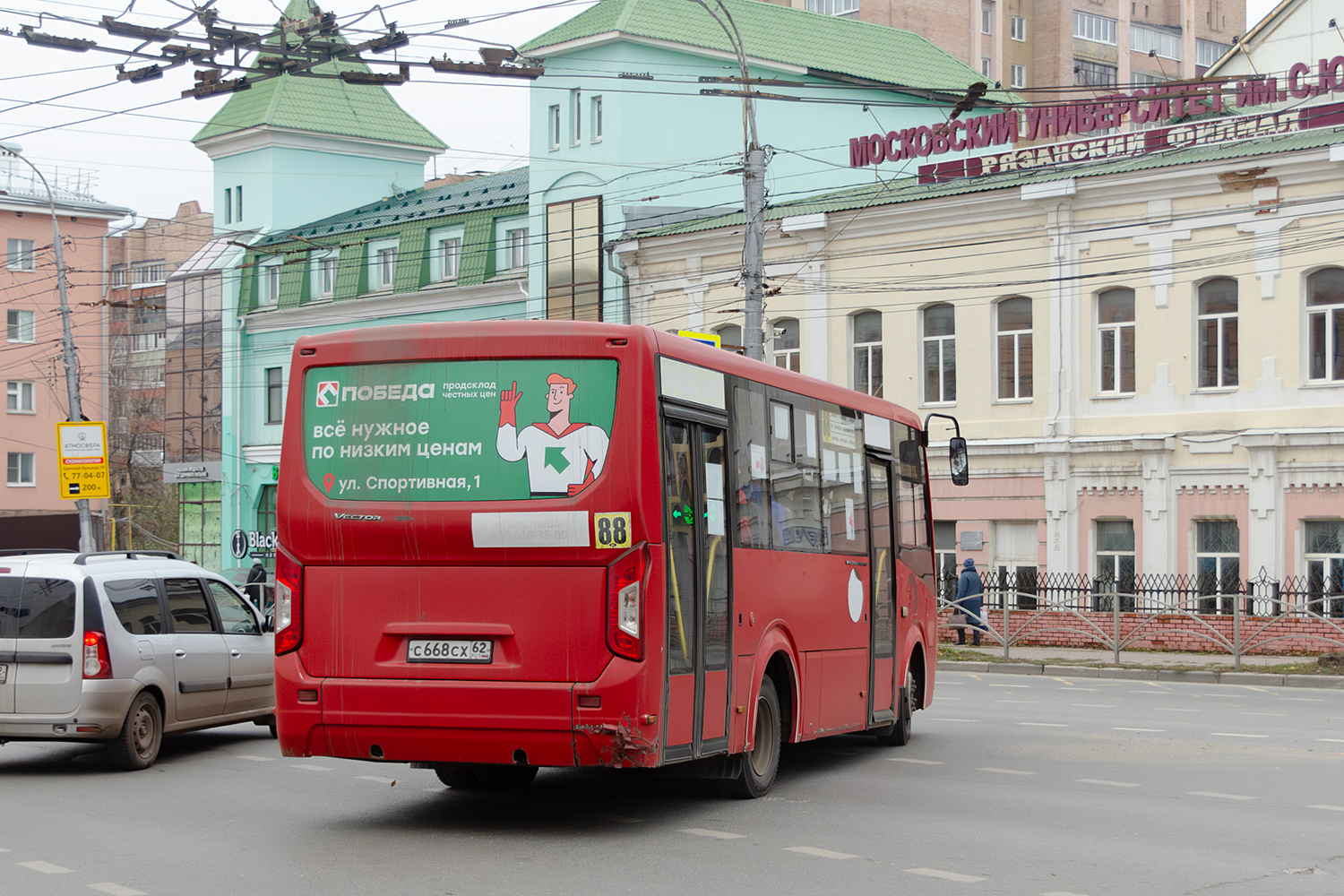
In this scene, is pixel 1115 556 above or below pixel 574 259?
below

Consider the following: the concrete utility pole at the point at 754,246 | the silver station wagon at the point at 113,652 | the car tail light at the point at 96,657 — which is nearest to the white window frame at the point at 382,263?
the concrete utility pole at the point at 754,246

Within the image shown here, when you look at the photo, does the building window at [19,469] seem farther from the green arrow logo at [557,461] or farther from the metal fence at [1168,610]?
the green arrow logo at [557,461]

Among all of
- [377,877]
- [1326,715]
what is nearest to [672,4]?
[1326,715]

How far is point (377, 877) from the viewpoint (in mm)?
8445

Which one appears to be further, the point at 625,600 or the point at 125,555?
the point at 125,555

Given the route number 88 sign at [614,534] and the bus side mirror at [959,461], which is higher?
the bus side mirror at [959,461]

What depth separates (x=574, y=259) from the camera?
131ft

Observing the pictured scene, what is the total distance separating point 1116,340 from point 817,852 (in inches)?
913

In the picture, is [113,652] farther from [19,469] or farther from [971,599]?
[19,469]

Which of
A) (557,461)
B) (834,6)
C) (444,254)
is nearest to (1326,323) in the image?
(557,461)

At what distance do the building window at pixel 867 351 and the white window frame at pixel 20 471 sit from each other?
40.7m

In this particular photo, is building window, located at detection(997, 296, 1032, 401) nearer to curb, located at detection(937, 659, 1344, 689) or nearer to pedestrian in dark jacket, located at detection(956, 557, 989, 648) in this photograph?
pedestrian in dark jacket, located at detection(956, 557, 989, 648)

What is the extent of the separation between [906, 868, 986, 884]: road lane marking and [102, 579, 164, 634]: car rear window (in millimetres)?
6960

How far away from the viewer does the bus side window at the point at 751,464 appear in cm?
1088
